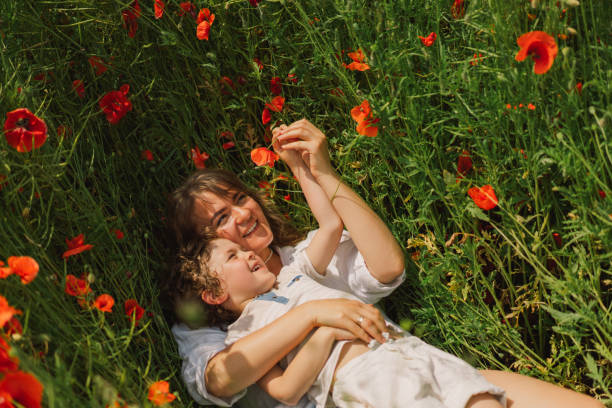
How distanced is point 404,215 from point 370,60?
0.71m

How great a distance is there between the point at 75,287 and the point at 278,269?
32.2 inches

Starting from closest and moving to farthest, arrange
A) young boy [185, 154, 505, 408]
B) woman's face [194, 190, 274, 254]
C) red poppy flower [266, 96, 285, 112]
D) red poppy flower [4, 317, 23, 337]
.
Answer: red poppy flower [4, 317, 23, 337] → young boy [185, 154, 505, 408] → woman's face [194, 190, 274, 254] → red poppy flower [266, 96, 285, 112]

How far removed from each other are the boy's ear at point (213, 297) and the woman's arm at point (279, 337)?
237mm

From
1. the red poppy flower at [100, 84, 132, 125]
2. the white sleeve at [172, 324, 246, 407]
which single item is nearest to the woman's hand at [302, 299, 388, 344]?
the white sleeve at [172, 324, 246, 407]

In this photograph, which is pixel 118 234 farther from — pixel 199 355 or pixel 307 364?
pixel 307 364

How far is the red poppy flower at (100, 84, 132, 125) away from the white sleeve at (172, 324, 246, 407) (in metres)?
0.86

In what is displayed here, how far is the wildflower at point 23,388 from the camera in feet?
3.90

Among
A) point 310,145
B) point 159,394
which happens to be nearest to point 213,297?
point 159,394

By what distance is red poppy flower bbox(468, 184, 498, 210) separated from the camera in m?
1.71

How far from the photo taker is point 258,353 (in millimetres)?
1812

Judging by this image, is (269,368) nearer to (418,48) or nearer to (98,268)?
(98,268)

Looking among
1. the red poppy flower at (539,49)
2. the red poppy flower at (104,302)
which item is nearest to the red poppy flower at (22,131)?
the red poppy flower at (104,302)

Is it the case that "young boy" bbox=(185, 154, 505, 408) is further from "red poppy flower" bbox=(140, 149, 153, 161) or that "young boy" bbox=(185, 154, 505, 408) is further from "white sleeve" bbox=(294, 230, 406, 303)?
"red poppy flower" bbox=(140, 149, 153, 161)

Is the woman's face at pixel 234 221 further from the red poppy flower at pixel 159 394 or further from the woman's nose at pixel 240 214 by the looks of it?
the red poppy flower at pixel 159 394
